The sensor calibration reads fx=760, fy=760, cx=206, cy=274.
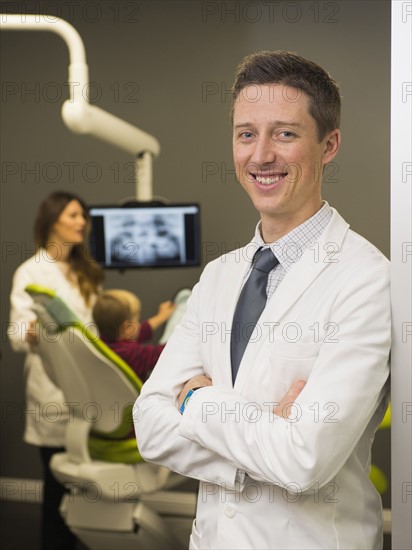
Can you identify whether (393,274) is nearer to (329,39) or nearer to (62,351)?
(62,351)

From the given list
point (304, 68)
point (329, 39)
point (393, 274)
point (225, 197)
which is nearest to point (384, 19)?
point (329, 39)

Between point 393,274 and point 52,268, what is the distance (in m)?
1.69

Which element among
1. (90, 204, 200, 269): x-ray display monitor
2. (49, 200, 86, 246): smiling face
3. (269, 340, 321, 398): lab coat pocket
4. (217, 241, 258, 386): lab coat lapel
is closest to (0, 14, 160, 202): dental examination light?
(90, 204, 200, 269): x-ray display monitor

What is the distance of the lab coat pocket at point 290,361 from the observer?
3.25 feet

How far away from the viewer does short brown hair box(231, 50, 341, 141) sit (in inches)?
40.8

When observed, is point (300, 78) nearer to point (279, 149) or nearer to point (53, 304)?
point (279, 149)

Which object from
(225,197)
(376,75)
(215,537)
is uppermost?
(376,75)

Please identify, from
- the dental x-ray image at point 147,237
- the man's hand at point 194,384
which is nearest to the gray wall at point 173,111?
the dental x-ray image at point 147,237

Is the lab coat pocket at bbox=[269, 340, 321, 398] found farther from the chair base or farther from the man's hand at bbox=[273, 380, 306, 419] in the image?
the chair base

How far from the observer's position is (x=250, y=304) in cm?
110

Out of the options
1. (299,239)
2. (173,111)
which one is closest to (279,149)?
(299,239)

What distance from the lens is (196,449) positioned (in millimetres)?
1021

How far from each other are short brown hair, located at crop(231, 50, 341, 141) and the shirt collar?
116 mm

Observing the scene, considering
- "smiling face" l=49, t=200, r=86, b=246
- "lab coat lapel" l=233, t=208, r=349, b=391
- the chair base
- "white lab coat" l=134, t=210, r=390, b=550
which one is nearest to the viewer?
"white lab coat" l=134, t=210, r=390, b=550
